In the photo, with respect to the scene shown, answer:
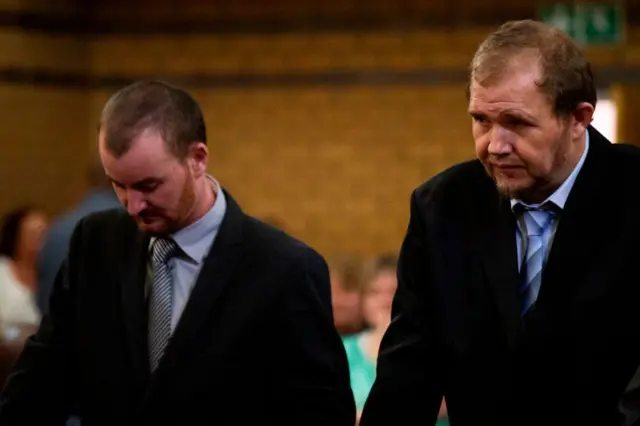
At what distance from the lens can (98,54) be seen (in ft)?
32.2

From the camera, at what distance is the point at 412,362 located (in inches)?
88.8

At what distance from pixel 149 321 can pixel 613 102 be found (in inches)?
287

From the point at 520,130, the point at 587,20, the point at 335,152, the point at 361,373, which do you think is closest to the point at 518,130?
the point at 520,130

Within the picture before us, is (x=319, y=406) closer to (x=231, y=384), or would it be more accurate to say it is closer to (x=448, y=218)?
(x=231, y=384)

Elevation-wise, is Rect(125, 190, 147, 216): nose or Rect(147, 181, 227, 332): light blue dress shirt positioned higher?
Rect(125, 190, 147, 216): nose

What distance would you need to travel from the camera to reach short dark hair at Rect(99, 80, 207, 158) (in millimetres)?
2490

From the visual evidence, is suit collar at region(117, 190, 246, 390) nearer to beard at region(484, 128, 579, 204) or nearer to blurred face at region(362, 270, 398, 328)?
beard at region(484, 128, 579, 204)

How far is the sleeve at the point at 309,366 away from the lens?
2486 mm

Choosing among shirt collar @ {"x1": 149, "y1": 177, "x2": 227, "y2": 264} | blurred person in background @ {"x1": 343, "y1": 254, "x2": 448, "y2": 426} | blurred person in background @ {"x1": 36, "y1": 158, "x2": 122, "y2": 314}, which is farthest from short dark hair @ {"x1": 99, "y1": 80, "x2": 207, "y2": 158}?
blurred person in background @ {"x1": 36, "y1": 158, "x2": 122, "y2": 314}

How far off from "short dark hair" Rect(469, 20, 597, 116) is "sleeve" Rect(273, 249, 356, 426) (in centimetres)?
64

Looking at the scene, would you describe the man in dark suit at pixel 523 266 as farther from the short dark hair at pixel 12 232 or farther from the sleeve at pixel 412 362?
the short dark hair at pixel 12 232

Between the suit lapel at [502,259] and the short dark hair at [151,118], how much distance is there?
2.16 ft

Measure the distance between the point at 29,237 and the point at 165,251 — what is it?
4535 mm

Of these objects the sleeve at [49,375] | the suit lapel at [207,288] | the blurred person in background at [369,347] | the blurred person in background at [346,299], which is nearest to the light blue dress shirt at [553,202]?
the suit lapel at [207,288]
